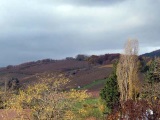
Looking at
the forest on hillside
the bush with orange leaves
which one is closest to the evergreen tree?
the forest on hillside

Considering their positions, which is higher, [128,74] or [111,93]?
[128,74]

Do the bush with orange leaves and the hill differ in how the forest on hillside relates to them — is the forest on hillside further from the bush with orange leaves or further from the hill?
the hill

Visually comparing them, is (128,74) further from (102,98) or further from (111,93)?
(102,98)

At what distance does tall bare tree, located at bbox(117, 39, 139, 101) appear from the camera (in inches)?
1941

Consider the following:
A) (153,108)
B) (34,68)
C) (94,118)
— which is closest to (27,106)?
(153,108)

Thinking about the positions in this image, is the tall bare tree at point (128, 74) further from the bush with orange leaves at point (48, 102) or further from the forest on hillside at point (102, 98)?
the bush with orange leaves at point (48, 102)

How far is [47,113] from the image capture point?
30250 millimetres

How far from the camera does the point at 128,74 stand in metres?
50.3

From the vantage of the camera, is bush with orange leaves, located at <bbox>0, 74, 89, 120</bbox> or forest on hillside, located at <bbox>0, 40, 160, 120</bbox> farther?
bush with orange leaves, located at <bbox>0, 74, 89, 120</bbox>

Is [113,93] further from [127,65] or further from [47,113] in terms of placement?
[47,113]

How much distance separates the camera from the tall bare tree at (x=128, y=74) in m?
49.3

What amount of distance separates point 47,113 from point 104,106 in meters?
21.8

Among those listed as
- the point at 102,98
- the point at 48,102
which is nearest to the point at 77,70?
the point at 102,98

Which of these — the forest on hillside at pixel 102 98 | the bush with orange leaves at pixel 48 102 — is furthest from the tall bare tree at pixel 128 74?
the bush with orange leaves at pixel 48 102
